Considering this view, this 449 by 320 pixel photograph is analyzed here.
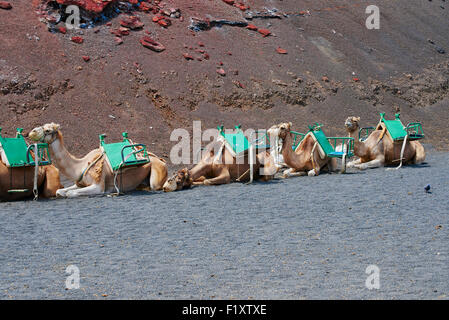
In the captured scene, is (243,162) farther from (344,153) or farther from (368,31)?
(368,31)

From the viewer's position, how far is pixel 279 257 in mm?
6859

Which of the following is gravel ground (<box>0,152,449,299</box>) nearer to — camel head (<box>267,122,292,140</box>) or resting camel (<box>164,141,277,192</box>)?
resting camel (<box>164,141,277,192</box>)

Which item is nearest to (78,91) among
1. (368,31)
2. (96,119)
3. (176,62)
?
(96,119)

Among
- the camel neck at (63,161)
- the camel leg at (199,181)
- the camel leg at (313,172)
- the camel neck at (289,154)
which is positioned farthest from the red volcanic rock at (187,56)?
the camel neck at (63,161)

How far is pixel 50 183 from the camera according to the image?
1117 cm

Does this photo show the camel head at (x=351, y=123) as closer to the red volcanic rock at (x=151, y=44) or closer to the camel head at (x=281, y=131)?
the camel head at (x=281, y=131)

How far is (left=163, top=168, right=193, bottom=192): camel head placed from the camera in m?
11.8

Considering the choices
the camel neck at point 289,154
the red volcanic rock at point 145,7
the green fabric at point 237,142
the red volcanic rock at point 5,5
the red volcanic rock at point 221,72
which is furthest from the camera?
the red volcanic rock at point 145,7

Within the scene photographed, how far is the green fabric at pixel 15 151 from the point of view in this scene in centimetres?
1046

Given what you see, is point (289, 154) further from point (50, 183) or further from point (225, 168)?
point (50, 183)

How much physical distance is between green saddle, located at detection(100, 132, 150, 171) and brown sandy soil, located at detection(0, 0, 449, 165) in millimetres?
7512

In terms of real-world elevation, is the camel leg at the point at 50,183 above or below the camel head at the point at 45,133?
below

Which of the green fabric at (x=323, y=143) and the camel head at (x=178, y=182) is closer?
the camel head at (x=178, y=182)

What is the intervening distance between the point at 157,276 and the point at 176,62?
20.7 meters
